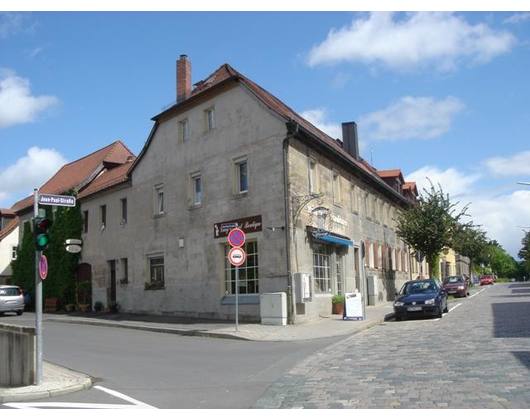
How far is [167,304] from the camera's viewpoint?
24953mm

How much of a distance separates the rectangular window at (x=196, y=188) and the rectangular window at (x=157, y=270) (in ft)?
11.6

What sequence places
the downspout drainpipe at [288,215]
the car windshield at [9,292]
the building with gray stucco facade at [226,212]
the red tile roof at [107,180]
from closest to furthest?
the downspout drainpipe at [288,215], the building with gray stucco facade at [226,212], the red tile roof at [107,180], the car windshield at [9,292]

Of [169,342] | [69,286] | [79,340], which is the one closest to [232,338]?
[169,342]

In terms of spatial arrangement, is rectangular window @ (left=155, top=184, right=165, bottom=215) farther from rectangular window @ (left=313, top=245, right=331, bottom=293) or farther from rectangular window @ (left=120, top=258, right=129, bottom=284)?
rectangular window @ (left=313, top=245, right=331, bottom=293)

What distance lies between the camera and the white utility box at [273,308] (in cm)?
1908

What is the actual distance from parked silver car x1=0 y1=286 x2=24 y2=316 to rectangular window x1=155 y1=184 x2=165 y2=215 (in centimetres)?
1002

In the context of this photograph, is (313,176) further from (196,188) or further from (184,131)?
(184,131)

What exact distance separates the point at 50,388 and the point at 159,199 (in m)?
18.2

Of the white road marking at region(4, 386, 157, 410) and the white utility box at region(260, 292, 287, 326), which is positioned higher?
the white utility box at region(260, 292, 287, 326)

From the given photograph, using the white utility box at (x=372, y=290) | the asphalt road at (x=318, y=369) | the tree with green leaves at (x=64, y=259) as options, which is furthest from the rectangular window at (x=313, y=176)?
the tree with green leaves at (x=64, y=259)

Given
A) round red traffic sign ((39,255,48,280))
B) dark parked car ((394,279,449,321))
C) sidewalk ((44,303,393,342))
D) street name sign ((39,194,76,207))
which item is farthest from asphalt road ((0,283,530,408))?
street name sign ((39,194,76,207))

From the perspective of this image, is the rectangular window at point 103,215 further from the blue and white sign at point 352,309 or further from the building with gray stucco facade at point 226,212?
the blue and white sign at point 352,309

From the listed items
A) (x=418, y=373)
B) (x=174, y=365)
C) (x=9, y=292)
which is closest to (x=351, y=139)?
(x=9, y=292)

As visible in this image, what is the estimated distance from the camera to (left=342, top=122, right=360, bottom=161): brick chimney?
33344mm
